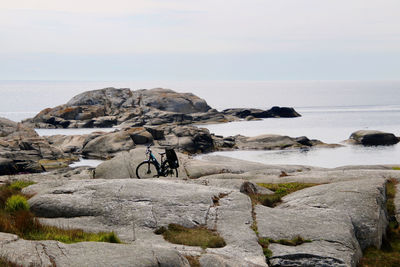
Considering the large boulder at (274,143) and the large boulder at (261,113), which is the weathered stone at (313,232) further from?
the large boulder at (261,113)

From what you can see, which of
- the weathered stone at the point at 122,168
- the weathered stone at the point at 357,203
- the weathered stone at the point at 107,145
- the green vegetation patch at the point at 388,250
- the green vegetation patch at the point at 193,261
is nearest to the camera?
the green vegetation patch at the point at 193,261

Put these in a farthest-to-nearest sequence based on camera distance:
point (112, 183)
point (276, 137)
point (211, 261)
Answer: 1. point (276, 137)
2. point (112, 183)
3. point (211, 261)

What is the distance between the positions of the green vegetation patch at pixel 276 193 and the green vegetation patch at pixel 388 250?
415 centimetres

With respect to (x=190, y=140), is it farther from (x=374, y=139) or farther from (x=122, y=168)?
(x=122, y=168)

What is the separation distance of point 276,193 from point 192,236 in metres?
8.43

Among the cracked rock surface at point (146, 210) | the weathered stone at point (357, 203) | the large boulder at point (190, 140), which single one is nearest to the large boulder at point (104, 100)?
the large boulder at point (190, 140)

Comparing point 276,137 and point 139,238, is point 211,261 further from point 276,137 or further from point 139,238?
point 276,137

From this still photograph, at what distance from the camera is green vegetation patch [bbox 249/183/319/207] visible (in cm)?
1798

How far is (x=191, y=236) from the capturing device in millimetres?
13086

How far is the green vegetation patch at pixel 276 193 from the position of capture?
708 inches

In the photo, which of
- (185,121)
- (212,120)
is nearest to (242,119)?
(212,120)

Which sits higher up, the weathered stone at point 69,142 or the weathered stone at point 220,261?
the weathered stone at point 220,261

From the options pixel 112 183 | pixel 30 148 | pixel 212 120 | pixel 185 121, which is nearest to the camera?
pixel 112 183

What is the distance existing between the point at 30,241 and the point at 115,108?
110829 mm
